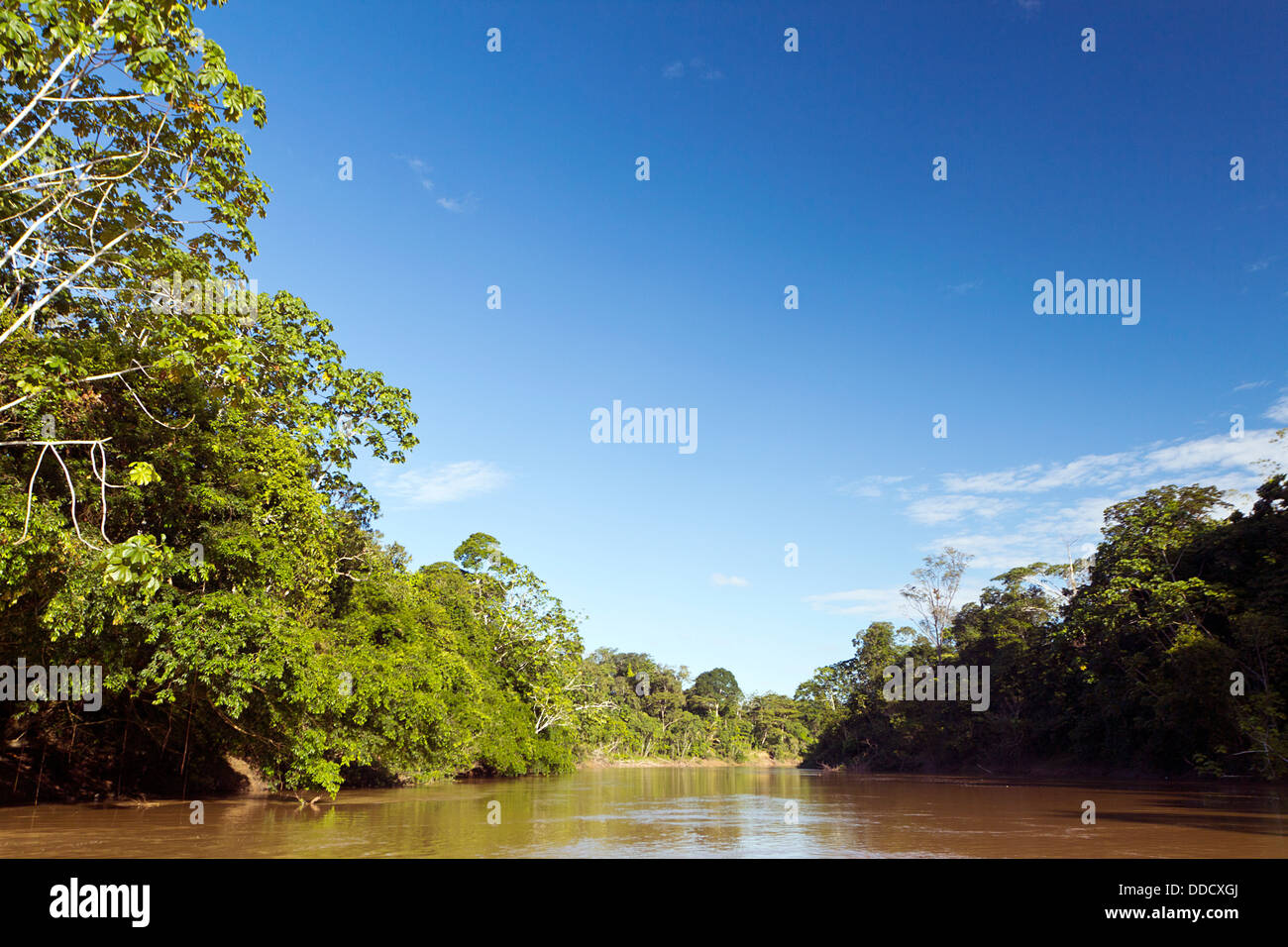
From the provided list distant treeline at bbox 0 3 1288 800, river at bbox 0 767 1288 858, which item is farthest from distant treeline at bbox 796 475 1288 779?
river at bbox 0 767 1288 858

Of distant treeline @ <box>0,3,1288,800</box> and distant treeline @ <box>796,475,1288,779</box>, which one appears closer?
distant treeline @ <box>0,3,1288,800</box>

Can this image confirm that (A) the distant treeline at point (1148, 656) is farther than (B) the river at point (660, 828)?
Yes

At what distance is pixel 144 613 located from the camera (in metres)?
13.8

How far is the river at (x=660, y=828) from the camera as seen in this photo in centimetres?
1171

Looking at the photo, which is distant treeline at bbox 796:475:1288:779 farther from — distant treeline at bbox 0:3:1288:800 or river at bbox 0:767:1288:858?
river at bbox 0:767:1288:858

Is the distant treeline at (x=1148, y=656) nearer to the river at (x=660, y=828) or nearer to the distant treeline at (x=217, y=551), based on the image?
the distant treeline at (x=217, y=551)

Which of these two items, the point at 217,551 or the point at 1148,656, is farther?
the point at 1148,656

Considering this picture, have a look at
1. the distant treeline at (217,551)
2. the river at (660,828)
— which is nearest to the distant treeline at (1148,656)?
the distant treeline at (217,551)

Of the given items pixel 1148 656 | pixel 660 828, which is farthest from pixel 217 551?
pixel 1148 656

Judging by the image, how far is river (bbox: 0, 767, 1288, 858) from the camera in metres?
11.7

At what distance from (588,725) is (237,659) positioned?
4087 cm

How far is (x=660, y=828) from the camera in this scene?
1586cm

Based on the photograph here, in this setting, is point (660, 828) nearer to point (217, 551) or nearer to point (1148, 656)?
point (217, 551)

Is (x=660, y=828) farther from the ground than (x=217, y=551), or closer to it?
closer to it
